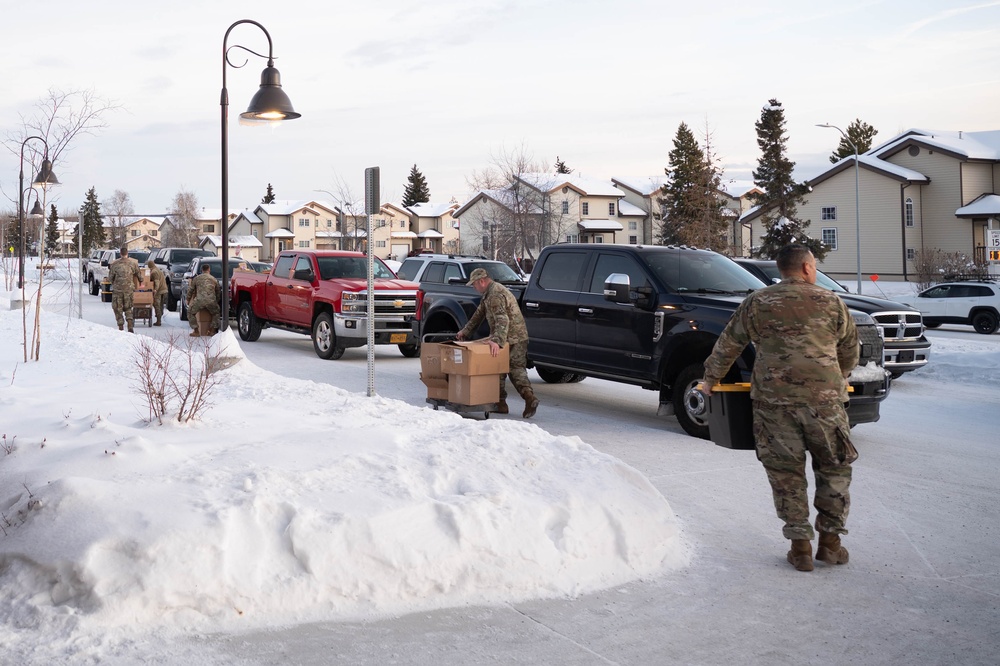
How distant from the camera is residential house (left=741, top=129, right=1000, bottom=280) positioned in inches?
2053

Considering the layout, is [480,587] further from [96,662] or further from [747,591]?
[96,662]

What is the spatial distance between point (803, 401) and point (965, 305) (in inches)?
945

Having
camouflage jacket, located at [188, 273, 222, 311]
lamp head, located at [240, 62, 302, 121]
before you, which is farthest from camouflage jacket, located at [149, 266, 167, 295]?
lamp head, located at [240, 62, 302, 121]

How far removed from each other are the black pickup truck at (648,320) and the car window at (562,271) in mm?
15

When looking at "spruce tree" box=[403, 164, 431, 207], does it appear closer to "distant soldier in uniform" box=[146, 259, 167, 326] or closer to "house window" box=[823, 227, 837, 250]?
"house window" box=[823, 227, 837, 250]

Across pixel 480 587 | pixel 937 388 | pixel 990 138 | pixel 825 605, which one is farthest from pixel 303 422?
pixel 990 138

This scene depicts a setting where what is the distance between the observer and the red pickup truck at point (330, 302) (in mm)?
17719

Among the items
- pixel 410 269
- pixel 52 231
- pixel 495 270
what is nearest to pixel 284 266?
pixel 410 269

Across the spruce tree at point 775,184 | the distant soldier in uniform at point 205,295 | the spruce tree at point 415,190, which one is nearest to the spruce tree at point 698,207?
the spruce tree at point 775,184

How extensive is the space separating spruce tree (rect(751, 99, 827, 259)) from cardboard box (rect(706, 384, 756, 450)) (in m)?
51.1

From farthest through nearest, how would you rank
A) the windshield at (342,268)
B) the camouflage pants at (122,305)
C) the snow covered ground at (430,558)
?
the camouflage pants at (122,305)
the windshield at (342,268)
the snow covered ground at (430,558)

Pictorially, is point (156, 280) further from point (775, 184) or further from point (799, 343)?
point (775, 184)

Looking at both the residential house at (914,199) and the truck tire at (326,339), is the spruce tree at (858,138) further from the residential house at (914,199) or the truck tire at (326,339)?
the truck tire at (326,339)

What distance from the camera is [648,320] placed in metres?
10.7
